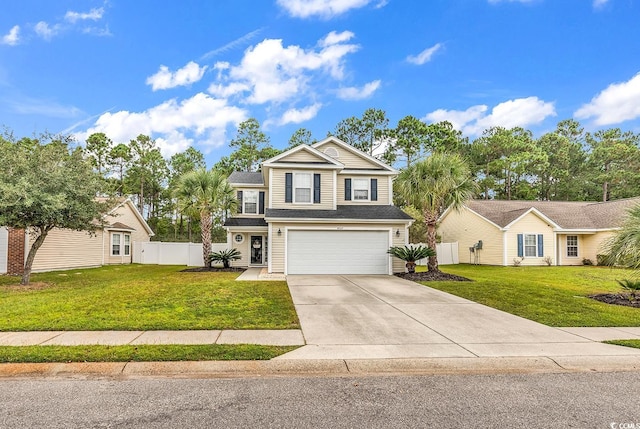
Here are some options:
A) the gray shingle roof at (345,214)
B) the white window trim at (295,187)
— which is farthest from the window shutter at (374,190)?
the white window trim at (295,187)

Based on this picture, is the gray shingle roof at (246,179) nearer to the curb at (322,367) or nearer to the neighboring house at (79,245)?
the neighboring house at (79,245)

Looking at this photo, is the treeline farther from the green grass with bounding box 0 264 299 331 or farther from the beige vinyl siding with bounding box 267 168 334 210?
the green grass with bounding box 0 264 299 331

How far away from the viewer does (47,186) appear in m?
11.2

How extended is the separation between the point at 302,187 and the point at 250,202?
5207mm

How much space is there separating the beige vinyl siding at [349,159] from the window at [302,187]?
263cm

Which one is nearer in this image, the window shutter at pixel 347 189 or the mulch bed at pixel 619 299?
the mulch bed at pixel 619 299

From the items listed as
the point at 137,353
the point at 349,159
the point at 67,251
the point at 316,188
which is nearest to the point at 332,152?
the point at 349,159

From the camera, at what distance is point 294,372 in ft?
14.4

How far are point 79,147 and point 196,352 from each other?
11443 millimetres

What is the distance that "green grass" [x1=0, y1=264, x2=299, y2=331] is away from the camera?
6305 mm

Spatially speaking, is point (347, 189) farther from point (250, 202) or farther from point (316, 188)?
point (250, 202)

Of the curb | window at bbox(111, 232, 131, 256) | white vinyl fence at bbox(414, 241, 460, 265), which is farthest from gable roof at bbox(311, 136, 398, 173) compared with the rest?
window at bbox(111, 232, 131, 256)

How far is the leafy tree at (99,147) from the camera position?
33.2m

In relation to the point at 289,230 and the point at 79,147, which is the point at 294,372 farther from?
the point at 79,147
